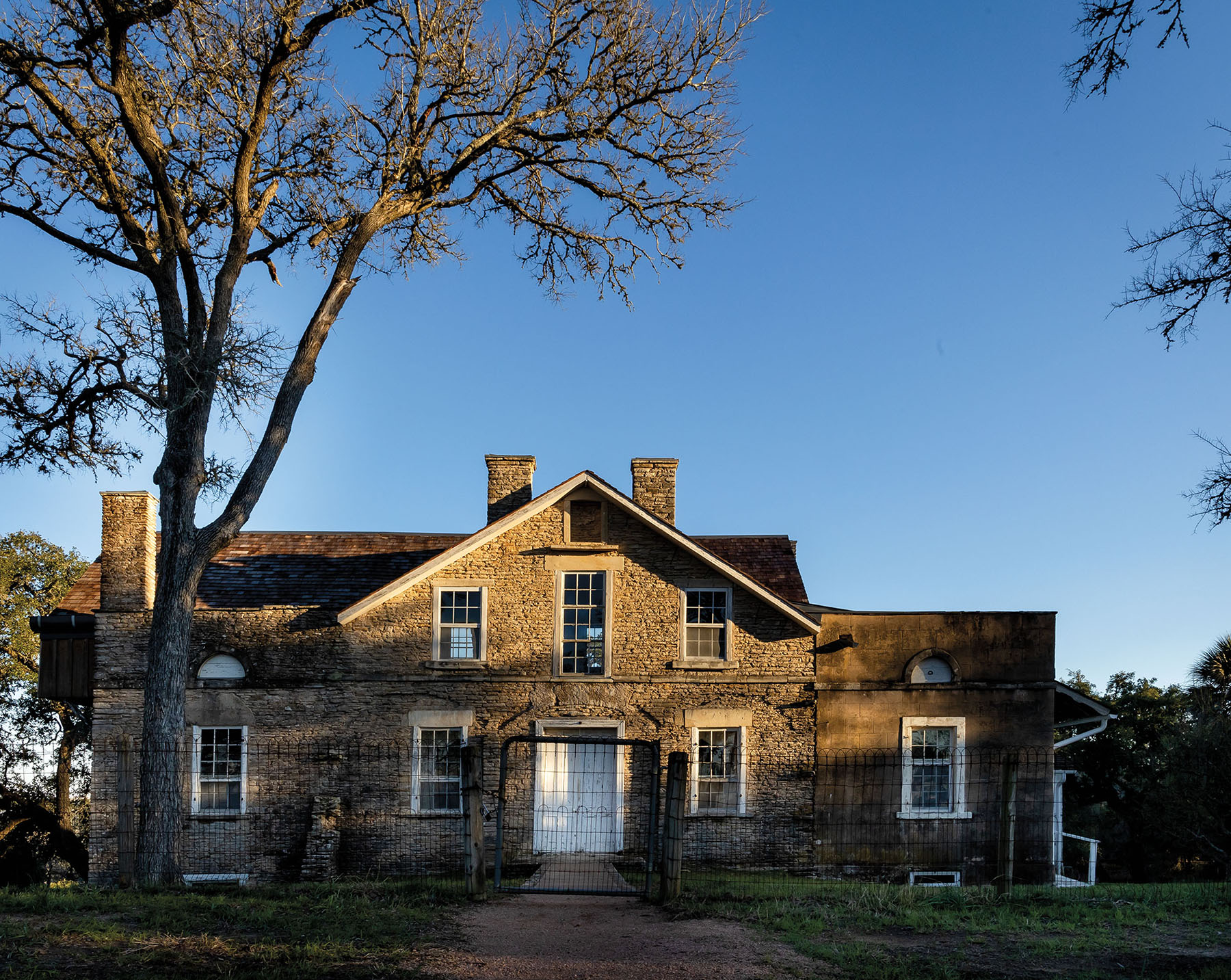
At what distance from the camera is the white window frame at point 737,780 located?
19828mm

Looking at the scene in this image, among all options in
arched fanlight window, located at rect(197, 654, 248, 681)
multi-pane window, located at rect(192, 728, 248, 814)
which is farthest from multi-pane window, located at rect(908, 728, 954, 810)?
arched fanlight window, located at rect(197, 654, 248, 681)

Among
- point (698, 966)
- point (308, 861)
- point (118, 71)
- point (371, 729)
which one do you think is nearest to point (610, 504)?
point (371, 729)

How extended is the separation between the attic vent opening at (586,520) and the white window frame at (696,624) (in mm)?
1994

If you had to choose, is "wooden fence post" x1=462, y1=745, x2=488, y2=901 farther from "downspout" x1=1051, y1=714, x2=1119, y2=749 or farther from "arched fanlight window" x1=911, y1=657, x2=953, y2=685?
"downspout" x1=1051, y1=714, x2=1119, y2=749

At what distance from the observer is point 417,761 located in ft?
65.5

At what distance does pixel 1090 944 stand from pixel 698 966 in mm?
3441

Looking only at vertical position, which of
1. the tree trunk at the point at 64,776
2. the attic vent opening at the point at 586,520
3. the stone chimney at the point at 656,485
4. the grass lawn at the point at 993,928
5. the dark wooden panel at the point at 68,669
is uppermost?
the stone chimney at the point at 656,485

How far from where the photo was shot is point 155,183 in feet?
51.5

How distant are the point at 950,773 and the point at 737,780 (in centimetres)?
401

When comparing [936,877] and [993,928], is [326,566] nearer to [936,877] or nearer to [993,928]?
[936,877]

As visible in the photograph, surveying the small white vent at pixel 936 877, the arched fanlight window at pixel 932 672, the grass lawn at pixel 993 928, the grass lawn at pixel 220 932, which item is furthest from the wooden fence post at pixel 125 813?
the arched fanlight window at pixel 932 672

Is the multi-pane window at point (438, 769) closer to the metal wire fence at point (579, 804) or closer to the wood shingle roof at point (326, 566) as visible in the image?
the metal wire fence at point (579, 804)

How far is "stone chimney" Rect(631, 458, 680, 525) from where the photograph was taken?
863 inches

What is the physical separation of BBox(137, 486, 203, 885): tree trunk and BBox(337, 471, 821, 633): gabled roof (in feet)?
17.6
